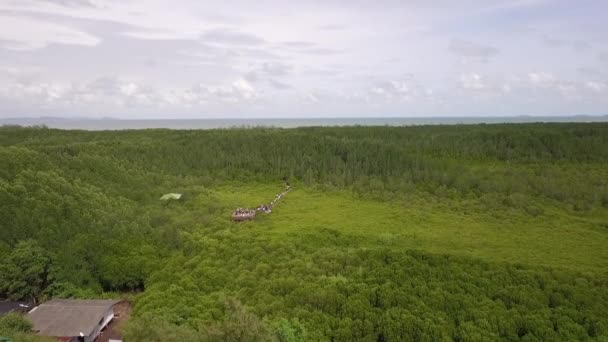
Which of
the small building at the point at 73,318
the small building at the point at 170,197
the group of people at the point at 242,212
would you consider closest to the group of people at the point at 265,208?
the group of people at the point at 242,212

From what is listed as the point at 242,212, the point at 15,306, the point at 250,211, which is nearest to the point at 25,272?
the point at 15,306

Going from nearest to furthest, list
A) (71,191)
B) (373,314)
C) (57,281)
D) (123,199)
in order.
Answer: (373,314), (57,281), (71,191), (123,199)

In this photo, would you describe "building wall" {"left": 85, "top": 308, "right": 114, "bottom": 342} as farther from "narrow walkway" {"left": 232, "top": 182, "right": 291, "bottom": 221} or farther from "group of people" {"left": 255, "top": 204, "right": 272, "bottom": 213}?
"group of people" {"left": 255, "top": 204, "right": 272, "bottom": 213}

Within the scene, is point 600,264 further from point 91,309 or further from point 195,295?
point 91,309

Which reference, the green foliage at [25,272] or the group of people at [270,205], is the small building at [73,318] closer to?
the green foliage at [25,272]

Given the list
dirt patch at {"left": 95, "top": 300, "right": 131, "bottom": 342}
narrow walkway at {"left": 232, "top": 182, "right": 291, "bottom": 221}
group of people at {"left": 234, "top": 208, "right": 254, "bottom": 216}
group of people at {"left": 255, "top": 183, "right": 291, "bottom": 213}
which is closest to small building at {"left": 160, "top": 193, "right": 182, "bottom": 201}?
narrow walkway at {"left": 232, "top": 182, "right": 291, "bottom": 221}

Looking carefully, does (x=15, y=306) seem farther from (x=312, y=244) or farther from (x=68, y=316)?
(x=312, y=244)

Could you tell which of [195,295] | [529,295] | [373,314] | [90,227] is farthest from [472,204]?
[90,227]
